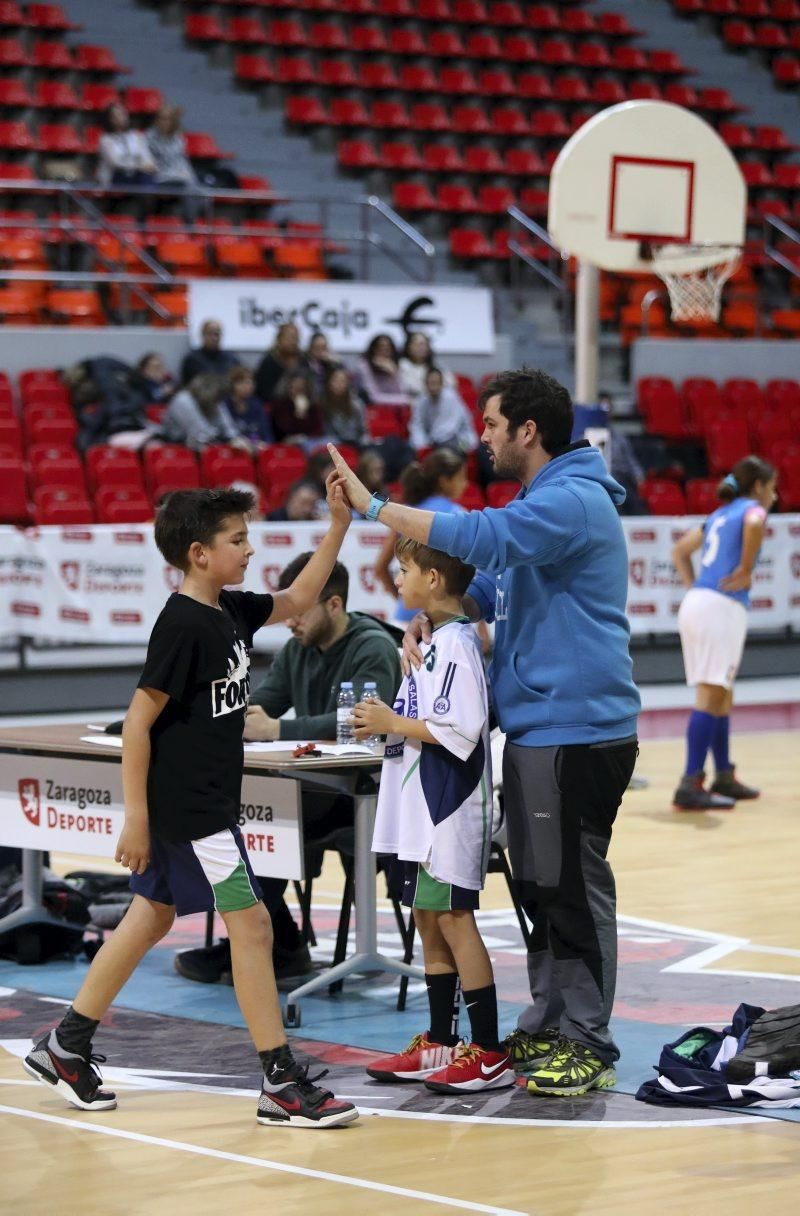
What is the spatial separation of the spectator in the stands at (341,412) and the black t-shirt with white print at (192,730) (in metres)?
11.4

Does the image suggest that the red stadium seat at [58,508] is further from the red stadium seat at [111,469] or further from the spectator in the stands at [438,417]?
the spectator in the stands at [438,417]

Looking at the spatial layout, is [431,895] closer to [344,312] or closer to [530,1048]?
[530,1048]

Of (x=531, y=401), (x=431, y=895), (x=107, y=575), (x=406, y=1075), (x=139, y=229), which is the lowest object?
(x=406, y=1075)

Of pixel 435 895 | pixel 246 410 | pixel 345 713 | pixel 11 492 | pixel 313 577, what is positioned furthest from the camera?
pixel 246 410

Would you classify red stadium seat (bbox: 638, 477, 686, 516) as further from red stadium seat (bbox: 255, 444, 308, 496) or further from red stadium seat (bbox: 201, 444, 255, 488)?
red stadium seat (bbox: 201, 444, 255, 488)

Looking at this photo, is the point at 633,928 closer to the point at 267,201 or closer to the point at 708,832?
the point at 708,832

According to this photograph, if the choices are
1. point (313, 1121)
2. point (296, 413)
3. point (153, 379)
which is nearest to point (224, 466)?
point (296, 413)

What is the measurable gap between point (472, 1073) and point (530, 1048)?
0.86 ft

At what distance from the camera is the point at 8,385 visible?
16.0 m

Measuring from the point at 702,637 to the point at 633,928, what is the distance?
132 inches

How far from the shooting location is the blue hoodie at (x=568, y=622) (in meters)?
5.41

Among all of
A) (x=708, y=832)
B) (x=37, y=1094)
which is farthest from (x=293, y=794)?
(x=708, y=832)

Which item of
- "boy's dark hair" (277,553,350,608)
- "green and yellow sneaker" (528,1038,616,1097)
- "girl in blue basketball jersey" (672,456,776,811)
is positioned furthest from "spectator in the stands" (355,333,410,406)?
"green and yellow sneaker" (528,1038,616,1097)

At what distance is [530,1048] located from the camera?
5617 mm
